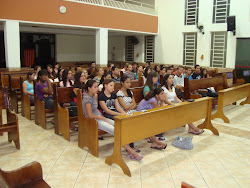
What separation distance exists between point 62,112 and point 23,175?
277 cm

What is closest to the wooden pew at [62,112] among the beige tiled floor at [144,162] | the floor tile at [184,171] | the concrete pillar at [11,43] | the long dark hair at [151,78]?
the beige tiled floor at [144,162]

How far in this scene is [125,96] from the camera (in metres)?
4.63

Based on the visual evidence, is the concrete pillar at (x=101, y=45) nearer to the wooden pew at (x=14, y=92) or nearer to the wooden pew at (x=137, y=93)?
the wooden pew at (x=14, y=92)

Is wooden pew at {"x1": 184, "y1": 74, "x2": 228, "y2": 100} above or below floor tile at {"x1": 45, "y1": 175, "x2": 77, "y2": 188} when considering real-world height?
above

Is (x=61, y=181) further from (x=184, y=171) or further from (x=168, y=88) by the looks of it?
(x=168, y=88)

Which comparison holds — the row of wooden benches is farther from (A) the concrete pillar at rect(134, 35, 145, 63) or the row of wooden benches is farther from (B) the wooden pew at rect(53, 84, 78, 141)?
(A) the concrete pillar at rect(134, 35, 145, 63)

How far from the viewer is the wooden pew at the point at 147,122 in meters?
3.47

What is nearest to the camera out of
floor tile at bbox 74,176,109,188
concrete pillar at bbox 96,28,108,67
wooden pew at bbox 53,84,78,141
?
floor tile at bbox 74,176,109,188

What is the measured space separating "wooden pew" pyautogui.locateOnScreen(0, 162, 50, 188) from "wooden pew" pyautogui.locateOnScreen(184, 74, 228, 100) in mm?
4909

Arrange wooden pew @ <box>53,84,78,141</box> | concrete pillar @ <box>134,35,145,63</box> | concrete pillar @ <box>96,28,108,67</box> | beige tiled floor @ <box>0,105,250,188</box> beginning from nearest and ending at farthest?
beige tiled floor @ <box>0,105,250,188</box>
wooden pew @ <box>53,84,78,141</box>
concrete pillar @ <box>96,28,108,67</box>
concrete pillar @ <box>134,35,145,63</box>

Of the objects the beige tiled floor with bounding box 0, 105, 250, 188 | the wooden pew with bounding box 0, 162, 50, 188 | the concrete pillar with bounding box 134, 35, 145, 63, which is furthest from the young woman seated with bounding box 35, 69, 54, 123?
the concrete pillar with bounding box 134, 35, 145, 63

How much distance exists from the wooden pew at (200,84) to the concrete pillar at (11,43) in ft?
21.1

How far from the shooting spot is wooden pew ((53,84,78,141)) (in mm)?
4672

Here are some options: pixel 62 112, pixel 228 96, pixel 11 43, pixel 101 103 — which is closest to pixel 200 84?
pixel 228 96
